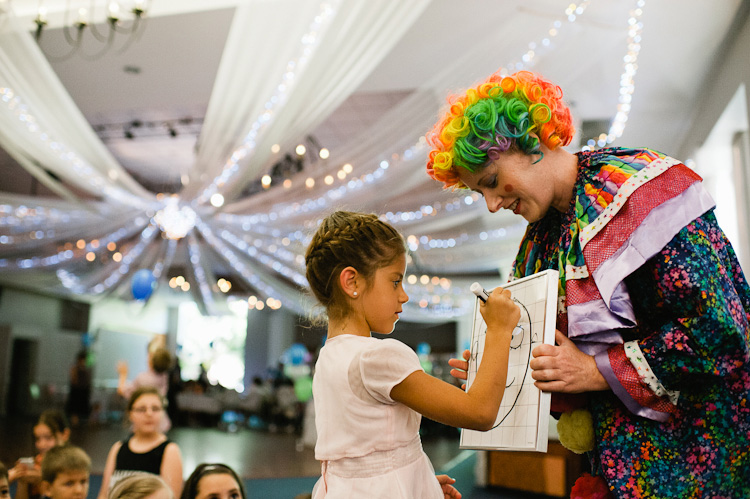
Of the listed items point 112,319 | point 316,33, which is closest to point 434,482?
point 316,33

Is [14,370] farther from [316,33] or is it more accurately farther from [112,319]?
[316,33]

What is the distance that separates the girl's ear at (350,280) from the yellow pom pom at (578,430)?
497 mm

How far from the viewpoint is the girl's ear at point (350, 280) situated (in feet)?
4.58

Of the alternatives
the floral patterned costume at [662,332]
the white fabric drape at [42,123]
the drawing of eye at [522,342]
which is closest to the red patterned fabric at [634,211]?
the floral patterned costume at [662,332]

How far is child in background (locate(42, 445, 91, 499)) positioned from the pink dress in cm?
184

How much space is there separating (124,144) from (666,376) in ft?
24.6

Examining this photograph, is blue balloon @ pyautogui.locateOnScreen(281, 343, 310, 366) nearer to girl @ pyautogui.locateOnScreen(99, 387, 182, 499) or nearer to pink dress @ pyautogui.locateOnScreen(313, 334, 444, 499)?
girl @ pyautogui.locateOnScreen(99, 387, 182, 499)

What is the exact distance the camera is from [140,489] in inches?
81.7

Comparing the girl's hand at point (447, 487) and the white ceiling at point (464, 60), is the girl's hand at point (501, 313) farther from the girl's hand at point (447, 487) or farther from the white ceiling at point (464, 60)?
→ the white ceiling at point (464, 60)

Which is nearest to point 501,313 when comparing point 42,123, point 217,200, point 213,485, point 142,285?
point 213,485

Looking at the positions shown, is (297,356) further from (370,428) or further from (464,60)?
(370,428)

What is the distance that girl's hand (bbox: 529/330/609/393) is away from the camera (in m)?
1.25

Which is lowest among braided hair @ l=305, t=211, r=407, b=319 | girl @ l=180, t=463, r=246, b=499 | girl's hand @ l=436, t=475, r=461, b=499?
girl @ l=180, t=463, r=246, b=499

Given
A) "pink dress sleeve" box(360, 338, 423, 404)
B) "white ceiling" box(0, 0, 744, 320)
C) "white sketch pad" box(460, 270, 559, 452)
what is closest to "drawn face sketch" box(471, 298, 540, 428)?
"white sketch pad" box(460, 270, 559, 452)
